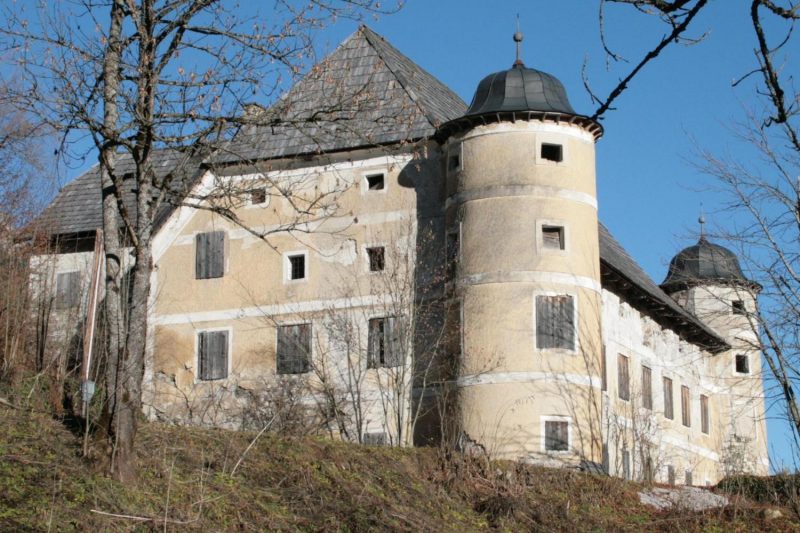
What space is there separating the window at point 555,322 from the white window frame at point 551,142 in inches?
127

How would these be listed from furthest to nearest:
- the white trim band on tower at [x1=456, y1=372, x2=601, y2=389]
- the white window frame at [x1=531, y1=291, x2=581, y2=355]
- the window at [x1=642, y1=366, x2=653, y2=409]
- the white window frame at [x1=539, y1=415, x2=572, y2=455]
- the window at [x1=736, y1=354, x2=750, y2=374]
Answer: the window at [x1=736, y1=354, x2=750, y2=374] < the window at [x1=642, y1=366, x2=653, y2=409] < the white window frame at [x1=531, y1=291, x2=581, y2=355] < the white trim band on tower at [x1=456, y1=372, x2=601, y2=389] < the white window frame at [x1=539, y1=415, x2=572, y2=455]

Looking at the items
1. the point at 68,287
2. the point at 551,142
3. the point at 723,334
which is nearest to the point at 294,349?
the point at 68,287

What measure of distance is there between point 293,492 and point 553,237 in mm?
14254

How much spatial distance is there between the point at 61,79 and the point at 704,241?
100 ft

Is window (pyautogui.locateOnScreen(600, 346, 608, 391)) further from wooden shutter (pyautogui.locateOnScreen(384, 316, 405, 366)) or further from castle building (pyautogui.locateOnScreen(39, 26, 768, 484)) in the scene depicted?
wooden shutter (pyautogui.locateOnScreen(384, 316, 405, 366))

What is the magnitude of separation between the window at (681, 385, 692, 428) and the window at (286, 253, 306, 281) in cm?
1287

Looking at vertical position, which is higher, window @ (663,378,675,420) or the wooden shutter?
the wooden shutter

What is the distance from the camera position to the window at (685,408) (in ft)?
115

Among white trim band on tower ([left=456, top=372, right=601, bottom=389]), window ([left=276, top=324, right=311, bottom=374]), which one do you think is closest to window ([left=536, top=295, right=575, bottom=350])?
white trim band on tower ([left=456, top=372, right=601, bottom=389])

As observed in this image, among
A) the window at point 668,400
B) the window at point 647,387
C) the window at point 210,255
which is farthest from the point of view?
the window at point 668,400

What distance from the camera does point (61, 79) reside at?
12367 millimetres

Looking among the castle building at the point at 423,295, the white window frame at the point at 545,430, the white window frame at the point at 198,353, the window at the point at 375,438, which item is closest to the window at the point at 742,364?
the castle building at the point at 423,295

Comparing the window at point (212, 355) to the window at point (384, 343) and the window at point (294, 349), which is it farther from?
the window at point (384, 343)

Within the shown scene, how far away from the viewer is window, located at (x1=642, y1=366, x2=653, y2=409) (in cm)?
3200
